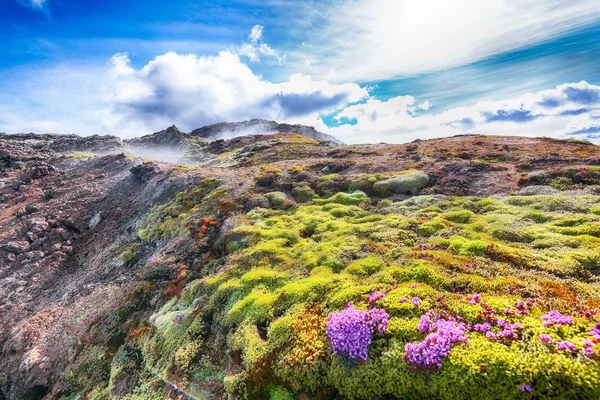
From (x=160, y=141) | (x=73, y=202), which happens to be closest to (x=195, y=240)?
(x=73, y=202)

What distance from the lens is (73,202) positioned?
4484 centimetres

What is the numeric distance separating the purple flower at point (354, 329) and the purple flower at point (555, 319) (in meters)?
4.94

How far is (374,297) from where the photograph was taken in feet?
43.3

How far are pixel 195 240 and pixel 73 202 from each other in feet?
98.1

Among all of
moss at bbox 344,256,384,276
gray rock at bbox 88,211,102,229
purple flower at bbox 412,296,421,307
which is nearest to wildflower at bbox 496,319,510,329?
purple flower at bbox 412,296,421,307

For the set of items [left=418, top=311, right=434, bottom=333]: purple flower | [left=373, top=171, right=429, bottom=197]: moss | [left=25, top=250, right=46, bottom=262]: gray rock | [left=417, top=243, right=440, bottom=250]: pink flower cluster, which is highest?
[left=25, top=250, right=46, bottom=262]: gray rock

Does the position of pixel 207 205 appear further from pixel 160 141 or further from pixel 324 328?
pixel 160 141

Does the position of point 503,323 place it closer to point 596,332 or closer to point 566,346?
point 566,346

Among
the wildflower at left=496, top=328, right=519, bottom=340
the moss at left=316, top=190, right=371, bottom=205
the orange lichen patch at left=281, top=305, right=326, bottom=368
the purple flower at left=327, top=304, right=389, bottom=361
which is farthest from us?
the moss at left=316, top=190, right=371, bottom=205

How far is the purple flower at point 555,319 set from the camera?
988 centimetres

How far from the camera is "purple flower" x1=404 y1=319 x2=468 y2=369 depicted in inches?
385

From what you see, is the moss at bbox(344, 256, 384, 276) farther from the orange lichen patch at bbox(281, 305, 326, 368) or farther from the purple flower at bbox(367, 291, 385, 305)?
the orange lichen patch at bbox(281, 305, 326, 368)

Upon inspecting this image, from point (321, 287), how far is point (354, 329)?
3.68 meters

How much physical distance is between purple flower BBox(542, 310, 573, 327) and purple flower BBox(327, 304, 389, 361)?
16.2 feet
